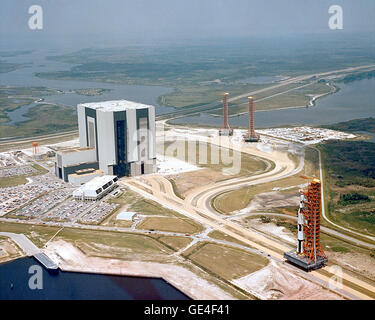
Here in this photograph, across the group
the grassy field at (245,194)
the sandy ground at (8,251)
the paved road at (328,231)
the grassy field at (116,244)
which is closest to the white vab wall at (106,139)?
the grassy field at (245,194)

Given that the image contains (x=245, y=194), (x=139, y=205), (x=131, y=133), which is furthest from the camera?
(x=131, y=133)

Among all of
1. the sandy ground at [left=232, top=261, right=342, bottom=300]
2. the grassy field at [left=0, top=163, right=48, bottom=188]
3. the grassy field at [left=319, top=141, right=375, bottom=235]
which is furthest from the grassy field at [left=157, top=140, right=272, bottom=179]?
the sandy ground at [left=232, top=261, right=342, bottom=300]

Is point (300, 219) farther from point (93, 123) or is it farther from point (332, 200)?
point (93, 123)

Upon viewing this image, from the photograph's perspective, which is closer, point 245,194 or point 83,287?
point 83,287

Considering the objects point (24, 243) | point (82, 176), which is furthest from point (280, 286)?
point (82, 176)

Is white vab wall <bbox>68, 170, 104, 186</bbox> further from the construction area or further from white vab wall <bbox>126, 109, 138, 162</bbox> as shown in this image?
A: white vab wall <bbox>126, 109, 138, 162</bbox>

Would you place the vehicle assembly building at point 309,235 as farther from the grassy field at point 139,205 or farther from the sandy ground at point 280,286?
the grassy field at point 139,205

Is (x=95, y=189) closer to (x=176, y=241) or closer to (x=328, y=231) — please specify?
(x=176, y=241)
